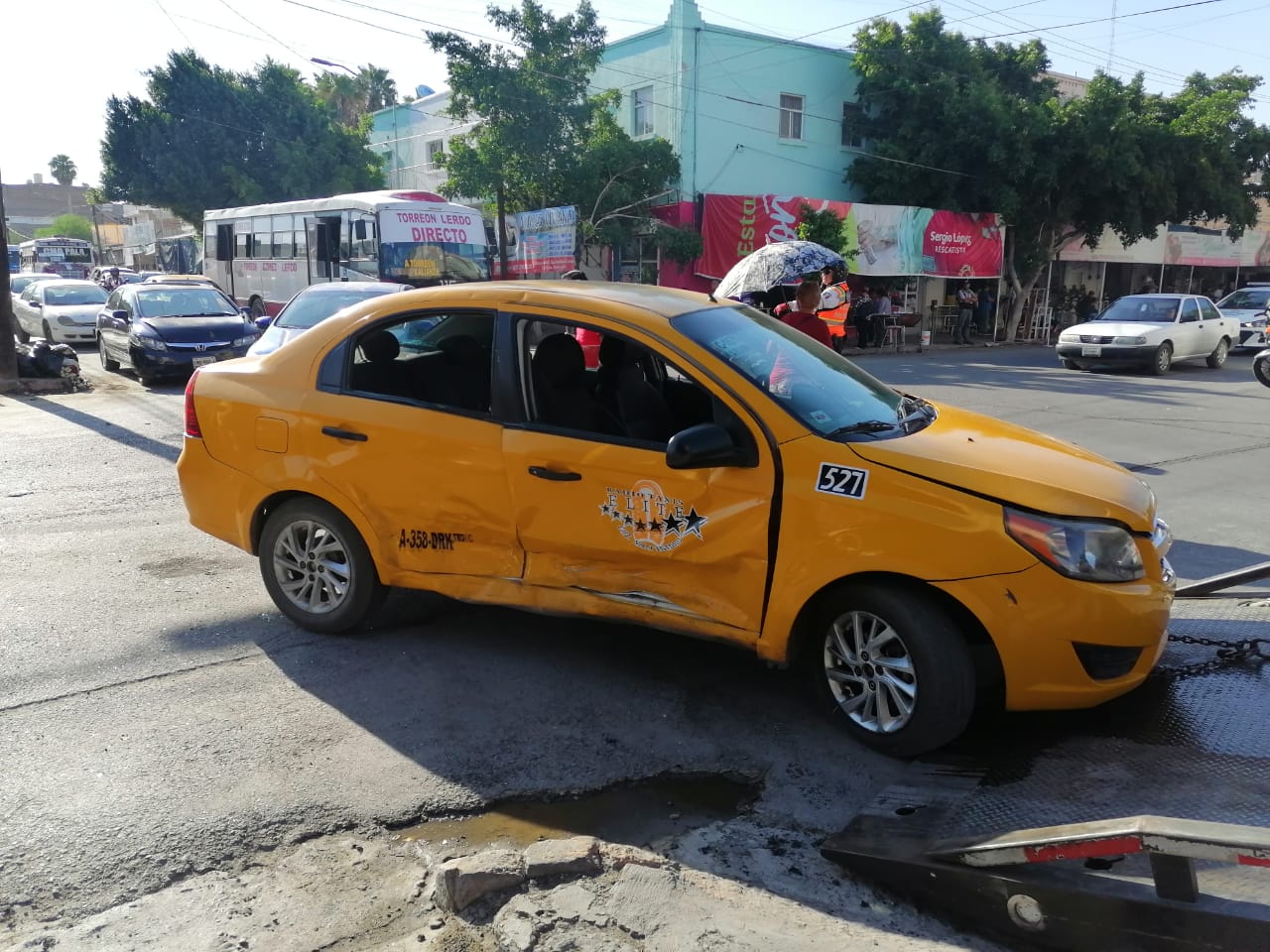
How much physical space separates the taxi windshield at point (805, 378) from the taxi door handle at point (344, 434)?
1.56 metres

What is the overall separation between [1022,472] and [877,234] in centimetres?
2356

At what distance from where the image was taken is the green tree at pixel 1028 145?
26422 millimetres

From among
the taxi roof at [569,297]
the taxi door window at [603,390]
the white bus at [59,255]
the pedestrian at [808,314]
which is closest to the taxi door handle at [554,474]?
the taxi door window at [603,390]

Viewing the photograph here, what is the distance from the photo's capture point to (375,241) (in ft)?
63.9

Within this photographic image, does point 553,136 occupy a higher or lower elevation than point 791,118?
lower

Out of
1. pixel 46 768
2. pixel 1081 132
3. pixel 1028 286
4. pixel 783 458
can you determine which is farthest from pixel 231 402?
pixel 1028 286

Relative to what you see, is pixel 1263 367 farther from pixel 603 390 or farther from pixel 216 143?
pixel 216 143

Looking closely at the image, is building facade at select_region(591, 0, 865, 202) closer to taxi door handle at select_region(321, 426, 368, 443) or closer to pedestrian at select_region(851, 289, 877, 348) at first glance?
pedestrian at select_region(851, 289, 877, 348)

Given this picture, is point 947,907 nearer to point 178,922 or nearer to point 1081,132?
point 178,922

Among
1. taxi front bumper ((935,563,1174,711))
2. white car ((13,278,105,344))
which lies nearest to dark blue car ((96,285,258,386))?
white car ((13,278,105,344))

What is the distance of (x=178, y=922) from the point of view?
2.75 m

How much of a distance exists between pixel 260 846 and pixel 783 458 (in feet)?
7.36

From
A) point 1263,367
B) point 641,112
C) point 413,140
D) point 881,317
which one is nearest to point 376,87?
point 413,140

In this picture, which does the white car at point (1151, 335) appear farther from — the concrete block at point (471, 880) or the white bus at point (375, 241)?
the concrete block at point (471, 880)
